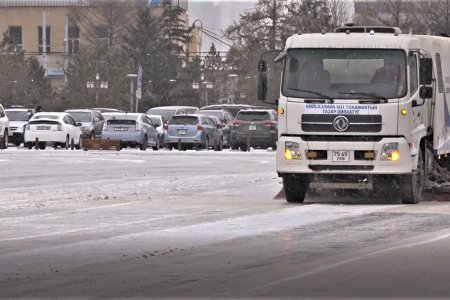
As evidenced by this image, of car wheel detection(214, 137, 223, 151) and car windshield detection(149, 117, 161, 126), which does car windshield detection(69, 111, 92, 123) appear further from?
car wheel detection(214, 137, 223, 151)

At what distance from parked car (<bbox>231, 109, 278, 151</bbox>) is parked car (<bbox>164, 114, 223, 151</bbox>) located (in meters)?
1.25

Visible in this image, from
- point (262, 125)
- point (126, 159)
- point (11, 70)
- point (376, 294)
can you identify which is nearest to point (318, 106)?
point (376, 294)

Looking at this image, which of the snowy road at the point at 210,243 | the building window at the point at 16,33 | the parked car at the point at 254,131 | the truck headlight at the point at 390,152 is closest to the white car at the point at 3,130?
the building window at the point at 16,33

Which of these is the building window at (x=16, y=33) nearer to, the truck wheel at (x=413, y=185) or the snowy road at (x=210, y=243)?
the snowy road at (x=210, y=243)

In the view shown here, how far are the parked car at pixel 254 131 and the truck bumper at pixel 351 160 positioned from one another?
34.3 metres

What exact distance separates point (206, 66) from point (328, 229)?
111 m

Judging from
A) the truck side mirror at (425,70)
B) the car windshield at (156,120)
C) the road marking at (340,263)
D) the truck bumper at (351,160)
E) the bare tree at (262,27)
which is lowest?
the car windshield at (156,120)

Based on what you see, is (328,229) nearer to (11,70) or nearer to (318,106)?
(318,106)

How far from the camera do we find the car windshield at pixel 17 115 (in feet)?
210

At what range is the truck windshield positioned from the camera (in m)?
24.0

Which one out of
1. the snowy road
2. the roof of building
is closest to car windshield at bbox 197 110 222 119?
the snowy road

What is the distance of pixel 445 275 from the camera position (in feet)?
44.2

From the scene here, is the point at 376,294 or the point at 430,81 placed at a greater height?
the point at 430,81

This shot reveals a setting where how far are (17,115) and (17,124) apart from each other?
944 mm
